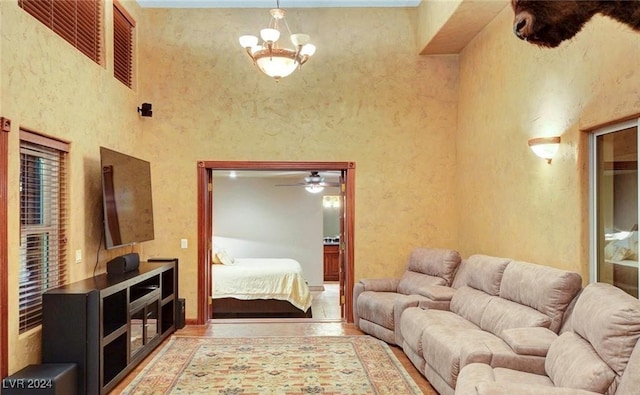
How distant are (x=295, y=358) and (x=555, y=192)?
2.81 m

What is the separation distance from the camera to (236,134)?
650 cm

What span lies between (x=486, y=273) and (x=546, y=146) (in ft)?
4.02

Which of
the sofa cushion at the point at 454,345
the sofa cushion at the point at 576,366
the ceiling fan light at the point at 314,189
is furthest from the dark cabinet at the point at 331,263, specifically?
the sofa cushion at the point at 576,366

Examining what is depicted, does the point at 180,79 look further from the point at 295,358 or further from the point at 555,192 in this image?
the point at 555,192

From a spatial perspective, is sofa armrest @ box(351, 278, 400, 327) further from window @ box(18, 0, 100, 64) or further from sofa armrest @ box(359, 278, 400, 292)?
window @ box(18, 0, 100, 64)

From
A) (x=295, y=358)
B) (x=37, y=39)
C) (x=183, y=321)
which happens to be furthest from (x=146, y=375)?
(x=37, y=39)

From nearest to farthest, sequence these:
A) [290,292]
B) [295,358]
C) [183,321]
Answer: [295,358] < [183,321] < [290,292]

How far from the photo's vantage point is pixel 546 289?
A: 3.62m

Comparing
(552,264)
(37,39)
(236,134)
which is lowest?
(552,264)

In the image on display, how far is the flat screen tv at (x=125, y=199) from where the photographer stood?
475 cm

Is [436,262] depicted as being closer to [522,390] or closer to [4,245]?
[522,390]

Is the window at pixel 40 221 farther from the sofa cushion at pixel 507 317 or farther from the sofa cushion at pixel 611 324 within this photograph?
the sofa cushion at pixel 611 324

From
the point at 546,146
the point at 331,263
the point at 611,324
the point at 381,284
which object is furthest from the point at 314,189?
the point at 611,324

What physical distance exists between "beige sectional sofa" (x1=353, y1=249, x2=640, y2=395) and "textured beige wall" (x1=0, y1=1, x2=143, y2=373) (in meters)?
3.05
